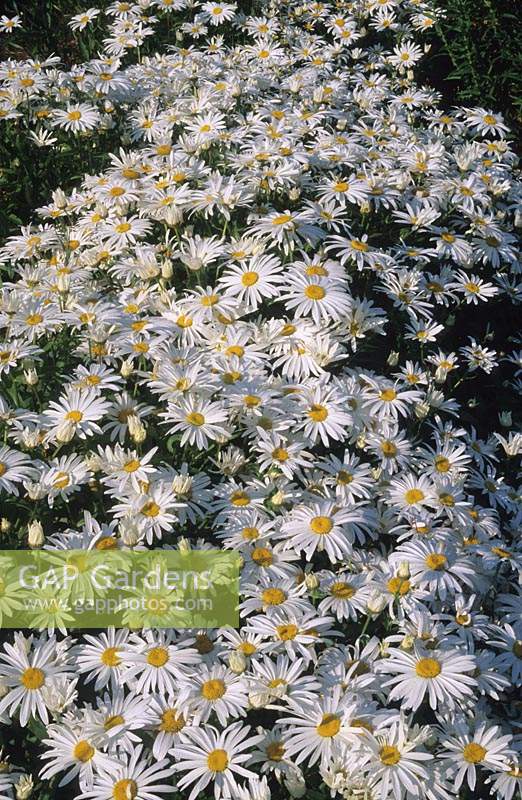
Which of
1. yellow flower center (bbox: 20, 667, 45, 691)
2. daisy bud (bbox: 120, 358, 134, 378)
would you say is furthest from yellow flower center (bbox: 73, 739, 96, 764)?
daisy bud (bbox: 120, 358, 134, 378)

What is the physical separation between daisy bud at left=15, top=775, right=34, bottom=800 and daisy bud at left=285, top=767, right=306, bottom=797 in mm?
706

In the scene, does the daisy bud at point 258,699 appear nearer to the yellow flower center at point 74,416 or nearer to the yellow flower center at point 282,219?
the yellow flower center at point 74,416

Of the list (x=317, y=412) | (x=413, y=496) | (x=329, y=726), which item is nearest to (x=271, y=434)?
(x=317, y=412)

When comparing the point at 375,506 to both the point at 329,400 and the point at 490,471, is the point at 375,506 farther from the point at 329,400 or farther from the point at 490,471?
the point at 490,471

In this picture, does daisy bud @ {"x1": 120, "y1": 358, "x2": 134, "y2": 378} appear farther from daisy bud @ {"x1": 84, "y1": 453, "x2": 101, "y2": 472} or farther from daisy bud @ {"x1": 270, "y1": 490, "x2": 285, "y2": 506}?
daisy bud @ {"x1": 270, "y1": 490, "x2": 285, "y2": 506}

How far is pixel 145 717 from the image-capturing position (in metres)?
2.40

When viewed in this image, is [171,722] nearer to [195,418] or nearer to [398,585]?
[398,585]

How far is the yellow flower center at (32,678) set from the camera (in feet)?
8.14

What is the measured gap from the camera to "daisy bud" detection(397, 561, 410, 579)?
269cm

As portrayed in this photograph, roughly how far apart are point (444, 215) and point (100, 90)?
8.16 ft

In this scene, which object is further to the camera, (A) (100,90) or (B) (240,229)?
(A) (100,90)

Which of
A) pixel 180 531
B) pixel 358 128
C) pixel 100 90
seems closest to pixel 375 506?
pixel 180 531

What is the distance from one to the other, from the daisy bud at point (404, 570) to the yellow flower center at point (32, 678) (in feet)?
3.81

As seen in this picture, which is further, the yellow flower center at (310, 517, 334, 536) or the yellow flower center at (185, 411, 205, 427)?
the yellow flower center at (185, 411, 205, 427)
